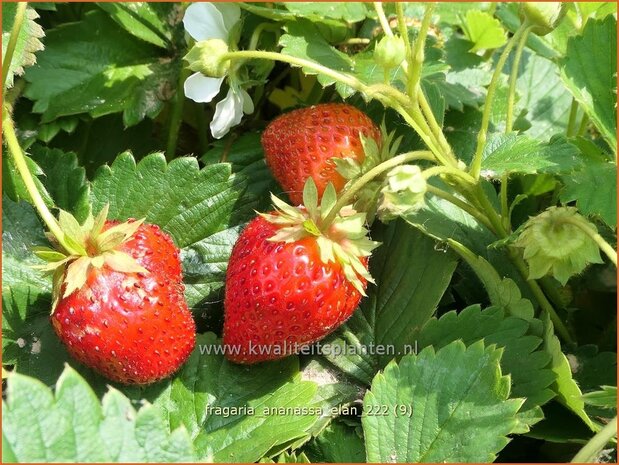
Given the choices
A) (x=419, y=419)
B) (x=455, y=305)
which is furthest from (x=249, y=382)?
(x=455, y=305)

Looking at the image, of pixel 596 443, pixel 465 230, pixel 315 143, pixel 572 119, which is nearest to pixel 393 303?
pixel 465 230

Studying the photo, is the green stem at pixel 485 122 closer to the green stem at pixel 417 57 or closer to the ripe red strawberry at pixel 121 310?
the green stem at pixel 417 57

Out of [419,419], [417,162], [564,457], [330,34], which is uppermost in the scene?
[330,34]

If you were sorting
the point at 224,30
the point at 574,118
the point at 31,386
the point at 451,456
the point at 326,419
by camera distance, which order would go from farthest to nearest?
the point at 574,118
the point at 224,30
the point at 326,419
the point at 451,456
the point at 31,386

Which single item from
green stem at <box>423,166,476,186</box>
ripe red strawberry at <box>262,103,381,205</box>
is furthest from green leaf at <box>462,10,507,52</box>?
green stem at <box>423,166,476,186</box>

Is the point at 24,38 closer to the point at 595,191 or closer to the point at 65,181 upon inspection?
the point at 65,181

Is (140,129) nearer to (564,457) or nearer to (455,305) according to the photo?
(455,305)
